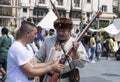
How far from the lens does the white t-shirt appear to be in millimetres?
4684

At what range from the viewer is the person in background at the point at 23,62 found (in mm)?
4680

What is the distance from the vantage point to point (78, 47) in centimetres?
511

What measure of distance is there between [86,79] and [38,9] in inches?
2436

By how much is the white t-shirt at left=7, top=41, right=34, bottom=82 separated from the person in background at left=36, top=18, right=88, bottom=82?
2.08 ft

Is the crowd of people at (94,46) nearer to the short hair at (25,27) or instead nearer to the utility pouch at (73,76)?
the utility pouch at (73,76)

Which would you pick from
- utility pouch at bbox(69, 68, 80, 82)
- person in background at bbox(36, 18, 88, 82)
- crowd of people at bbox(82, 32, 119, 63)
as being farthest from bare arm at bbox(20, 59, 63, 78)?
crowd of people at bbox(82, 32, 119, 63)

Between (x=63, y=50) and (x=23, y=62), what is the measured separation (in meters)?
0.82

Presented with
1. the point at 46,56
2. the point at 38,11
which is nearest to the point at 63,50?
the point at 46,56

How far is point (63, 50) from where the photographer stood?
5.36m

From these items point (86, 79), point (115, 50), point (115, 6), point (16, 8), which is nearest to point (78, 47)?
point (86, 79)

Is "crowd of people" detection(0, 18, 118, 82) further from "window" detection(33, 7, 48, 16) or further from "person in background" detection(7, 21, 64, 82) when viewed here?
"window" detection(33, 7, 48, 16)

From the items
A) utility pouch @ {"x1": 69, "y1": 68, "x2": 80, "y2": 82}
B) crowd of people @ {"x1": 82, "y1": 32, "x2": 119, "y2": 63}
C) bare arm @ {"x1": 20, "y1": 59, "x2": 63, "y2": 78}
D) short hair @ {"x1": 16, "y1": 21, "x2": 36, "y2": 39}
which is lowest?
crowd of people @ {"x1": 82, "y1": 32, "x2": 119, "y2": 63}

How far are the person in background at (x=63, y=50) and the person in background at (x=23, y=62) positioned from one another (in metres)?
0.53

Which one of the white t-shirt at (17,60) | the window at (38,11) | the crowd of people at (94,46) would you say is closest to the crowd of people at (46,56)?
the white t-shirt at (17,60)
